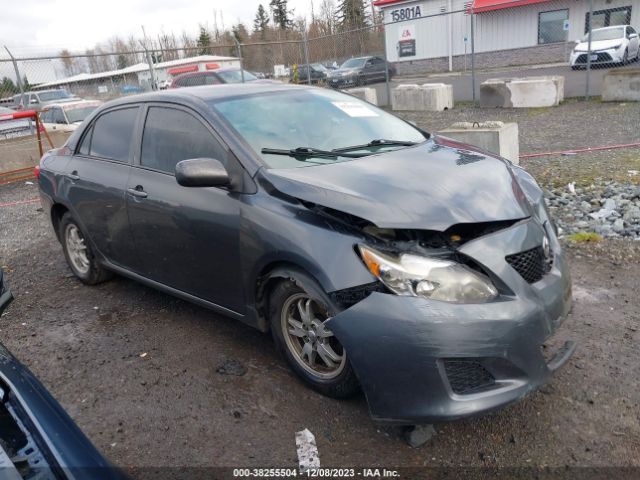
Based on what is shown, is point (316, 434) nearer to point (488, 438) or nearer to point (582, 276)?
point (488, 438)

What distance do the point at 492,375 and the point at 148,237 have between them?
262 centimetres

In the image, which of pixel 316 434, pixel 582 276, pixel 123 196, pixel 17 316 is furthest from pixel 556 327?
pixel 17 316

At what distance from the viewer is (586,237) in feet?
17.1

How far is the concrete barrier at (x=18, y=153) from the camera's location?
37.9ft

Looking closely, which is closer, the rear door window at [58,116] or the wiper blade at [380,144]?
the wiper blade at [380,144]

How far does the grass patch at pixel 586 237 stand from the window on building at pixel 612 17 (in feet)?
82.2

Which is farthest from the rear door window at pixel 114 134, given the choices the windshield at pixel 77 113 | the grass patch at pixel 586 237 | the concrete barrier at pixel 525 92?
the windshield at pixel 77 113

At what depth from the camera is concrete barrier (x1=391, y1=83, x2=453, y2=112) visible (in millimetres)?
14935

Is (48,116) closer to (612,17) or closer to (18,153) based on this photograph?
(18,153)

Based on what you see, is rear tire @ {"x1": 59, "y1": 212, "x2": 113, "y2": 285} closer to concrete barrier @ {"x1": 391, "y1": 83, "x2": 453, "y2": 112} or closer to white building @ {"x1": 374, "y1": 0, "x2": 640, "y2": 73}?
concrete barrier @ {"x1": 391, "y1": 83, "x2": 453, "y2": 112}

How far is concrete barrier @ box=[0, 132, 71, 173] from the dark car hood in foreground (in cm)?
1058

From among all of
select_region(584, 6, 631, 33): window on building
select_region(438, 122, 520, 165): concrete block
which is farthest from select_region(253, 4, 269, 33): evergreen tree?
select_region(438, 122, 520, 165): concrete block

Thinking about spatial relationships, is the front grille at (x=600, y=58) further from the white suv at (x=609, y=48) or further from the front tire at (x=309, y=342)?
the front tire at (x=309, y=342)

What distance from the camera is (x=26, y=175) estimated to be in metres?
11.6
